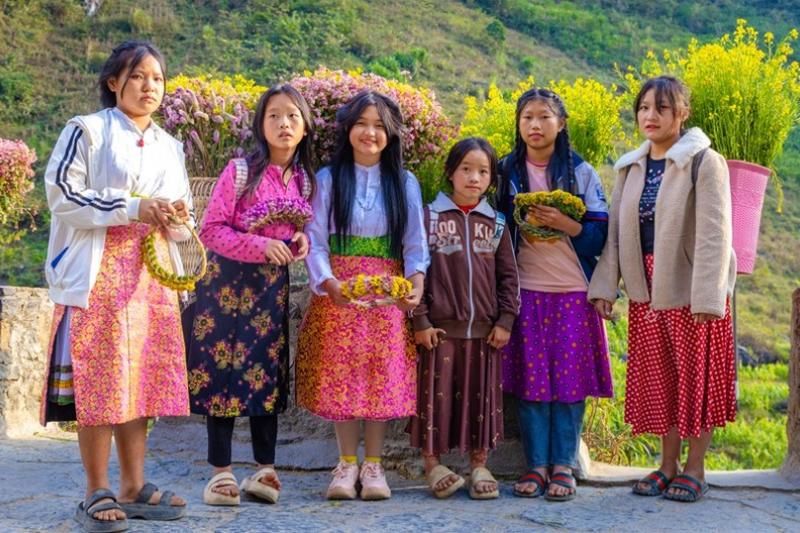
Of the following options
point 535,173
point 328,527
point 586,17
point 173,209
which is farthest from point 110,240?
point 586,17

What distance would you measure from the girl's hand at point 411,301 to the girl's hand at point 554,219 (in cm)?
57

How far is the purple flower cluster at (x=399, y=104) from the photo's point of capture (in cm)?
431

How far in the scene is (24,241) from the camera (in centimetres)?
1275

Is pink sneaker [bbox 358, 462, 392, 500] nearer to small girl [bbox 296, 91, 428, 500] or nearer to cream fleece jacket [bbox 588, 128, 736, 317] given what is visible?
small girl [bbox 296, 91, 428, 500]

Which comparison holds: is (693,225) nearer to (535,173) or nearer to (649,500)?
(535,173)

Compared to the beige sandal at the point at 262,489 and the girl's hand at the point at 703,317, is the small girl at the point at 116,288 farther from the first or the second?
the girl's hand at the point at 703,317

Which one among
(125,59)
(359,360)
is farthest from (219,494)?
(125,59)

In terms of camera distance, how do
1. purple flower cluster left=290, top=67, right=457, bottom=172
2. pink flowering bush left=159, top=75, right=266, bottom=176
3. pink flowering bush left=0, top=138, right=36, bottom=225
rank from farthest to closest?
1. pink flowering bush left=0, top=138, right=36, bottom=225
2. pink flowering bush left=159, top=75, right=266, bottom=176
3. purple flower cluster left=290, top=67, right=457, bottom=172

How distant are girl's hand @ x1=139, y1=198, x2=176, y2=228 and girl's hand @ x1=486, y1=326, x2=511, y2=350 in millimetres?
1362

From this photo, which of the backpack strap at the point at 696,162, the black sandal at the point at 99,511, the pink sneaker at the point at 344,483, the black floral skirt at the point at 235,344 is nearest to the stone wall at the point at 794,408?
the backpack strap at the point at 696,162

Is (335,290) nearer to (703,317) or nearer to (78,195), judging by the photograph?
(78,195)

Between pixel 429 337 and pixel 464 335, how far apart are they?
0.15 m

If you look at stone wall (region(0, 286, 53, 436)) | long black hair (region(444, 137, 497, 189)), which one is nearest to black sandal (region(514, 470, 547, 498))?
long black hair (region(444, 137, 497, 189))

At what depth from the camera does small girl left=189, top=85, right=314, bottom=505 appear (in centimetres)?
349
